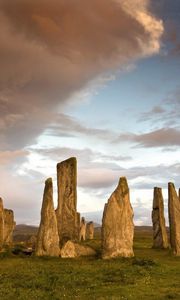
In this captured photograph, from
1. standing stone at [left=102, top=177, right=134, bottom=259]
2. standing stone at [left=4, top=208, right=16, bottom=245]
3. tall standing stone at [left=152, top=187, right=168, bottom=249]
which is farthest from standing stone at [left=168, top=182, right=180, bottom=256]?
standing stone at [left=4, top=208, right=16, bottom=245]

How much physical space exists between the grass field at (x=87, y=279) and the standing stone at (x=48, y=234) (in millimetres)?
1934

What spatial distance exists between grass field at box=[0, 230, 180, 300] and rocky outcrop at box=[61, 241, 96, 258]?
1.96 m

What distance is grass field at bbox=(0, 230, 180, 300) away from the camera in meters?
22.2

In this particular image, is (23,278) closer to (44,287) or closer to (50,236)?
(44,287)

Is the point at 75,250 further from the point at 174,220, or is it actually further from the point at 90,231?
the point at 90,231

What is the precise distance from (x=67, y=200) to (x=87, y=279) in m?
20.8

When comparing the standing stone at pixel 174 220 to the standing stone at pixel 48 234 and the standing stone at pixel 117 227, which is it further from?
the standing stone at pixel 48 234

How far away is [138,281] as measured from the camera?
25703 millimetres

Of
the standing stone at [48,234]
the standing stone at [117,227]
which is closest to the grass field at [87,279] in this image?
the standing stone at [117,227]

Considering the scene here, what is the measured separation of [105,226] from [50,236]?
185 inches

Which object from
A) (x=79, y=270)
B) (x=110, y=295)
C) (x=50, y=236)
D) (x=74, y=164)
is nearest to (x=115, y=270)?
(x=79, y=270)

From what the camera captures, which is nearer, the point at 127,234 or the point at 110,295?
the point at 110,295

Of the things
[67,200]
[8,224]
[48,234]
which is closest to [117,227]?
[48,234]

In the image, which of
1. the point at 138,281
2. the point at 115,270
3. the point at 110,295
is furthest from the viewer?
the point at 115,270
